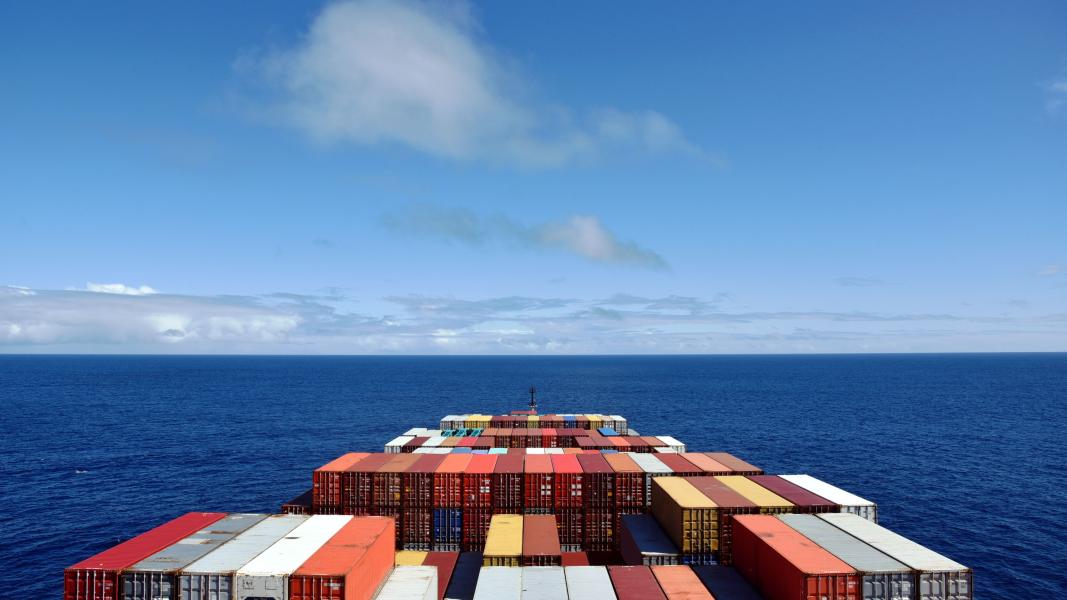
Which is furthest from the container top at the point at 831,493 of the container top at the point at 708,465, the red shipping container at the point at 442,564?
the red shipping container at the point at 442,564

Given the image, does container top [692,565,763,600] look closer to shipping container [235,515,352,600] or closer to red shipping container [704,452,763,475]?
red shipping container [704,452,763,475]

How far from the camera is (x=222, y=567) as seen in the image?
23250 millimetres

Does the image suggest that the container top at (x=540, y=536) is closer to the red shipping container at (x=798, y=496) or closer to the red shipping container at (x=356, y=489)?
the red shipping container at (x=356, y=489)

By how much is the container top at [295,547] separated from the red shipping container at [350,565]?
0.44 m

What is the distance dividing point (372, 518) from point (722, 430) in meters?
95.4

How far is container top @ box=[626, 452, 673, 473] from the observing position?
138 ft

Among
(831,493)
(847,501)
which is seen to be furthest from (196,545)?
(831,493)

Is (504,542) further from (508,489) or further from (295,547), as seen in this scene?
(295,547)

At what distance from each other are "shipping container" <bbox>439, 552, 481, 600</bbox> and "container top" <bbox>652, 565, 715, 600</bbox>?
29.5 feet

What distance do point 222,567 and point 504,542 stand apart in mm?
13733

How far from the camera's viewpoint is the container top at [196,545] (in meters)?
23.3

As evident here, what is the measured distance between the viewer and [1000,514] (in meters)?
60.5

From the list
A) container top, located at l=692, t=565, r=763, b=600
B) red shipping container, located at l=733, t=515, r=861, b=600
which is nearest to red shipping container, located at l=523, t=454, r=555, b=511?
container top, located at l=692, t=565, r=763, b=600

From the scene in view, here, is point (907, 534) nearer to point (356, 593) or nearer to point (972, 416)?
point (356, 593)
